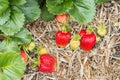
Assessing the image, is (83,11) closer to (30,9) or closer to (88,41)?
(88,41)

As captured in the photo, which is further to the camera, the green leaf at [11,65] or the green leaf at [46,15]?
the green leaf at [46,15]

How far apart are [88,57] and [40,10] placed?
0.34 metres

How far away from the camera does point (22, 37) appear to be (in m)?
1.60

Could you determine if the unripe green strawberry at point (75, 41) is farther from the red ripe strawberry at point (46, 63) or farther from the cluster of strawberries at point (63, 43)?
the red ripe strawberry at point (46, 63)

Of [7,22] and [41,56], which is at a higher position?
[7,22]

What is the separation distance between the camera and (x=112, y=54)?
5.53 feet

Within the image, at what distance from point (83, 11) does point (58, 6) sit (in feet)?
0.40

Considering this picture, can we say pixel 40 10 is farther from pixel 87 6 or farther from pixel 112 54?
pixel 112 54

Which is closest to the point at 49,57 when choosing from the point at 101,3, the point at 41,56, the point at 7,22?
the point at 41,56

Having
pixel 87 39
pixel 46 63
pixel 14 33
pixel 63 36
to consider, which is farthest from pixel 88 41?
pixel 14 33

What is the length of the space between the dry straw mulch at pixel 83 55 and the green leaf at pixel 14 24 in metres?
0.16

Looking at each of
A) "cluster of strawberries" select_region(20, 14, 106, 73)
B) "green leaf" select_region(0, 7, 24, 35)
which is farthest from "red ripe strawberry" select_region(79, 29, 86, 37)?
"green leaf" select_region(0, 7, 24, 35)

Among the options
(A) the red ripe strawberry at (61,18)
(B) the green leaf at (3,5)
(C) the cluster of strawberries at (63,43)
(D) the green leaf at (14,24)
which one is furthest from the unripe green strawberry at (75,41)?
(B) the green leaf at (3,5)

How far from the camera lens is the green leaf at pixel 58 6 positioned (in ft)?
5.16
